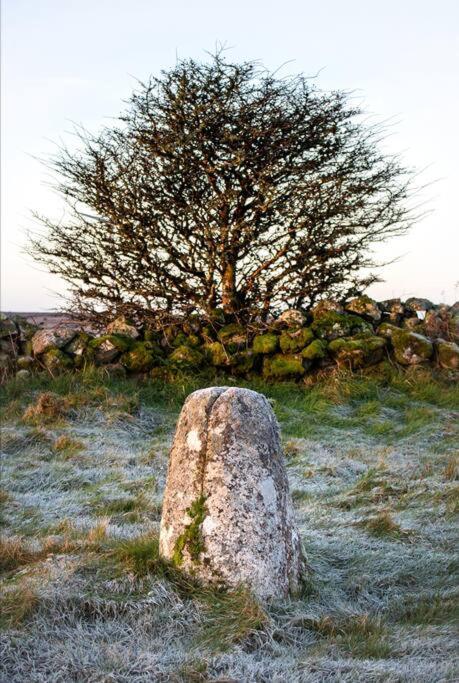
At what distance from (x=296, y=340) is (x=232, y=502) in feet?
23.7

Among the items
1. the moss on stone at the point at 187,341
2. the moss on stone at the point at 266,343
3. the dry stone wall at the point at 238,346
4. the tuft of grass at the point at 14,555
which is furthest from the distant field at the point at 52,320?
the tuft of grass at the point at 14,555

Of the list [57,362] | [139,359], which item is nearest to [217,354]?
[139,359]

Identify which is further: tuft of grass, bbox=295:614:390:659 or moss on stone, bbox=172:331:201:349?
moss on stone, bbox=172:331:201:349

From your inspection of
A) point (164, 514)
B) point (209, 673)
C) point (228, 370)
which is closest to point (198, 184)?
point (228, 370)

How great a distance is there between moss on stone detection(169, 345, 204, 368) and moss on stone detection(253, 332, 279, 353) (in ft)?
2.97

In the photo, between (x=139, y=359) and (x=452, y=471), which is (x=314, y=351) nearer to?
(x=139, y=359)

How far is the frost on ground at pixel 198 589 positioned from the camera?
3584 millimetres

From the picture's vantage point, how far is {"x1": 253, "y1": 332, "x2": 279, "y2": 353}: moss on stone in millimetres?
11289

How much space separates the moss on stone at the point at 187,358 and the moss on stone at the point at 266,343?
35.7 inches

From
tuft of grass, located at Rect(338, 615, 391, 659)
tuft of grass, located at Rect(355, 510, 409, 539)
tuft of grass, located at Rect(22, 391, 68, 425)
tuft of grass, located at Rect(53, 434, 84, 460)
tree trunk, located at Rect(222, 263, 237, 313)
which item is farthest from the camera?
tree trunk, located at Rect(222, 263, 237, 313)

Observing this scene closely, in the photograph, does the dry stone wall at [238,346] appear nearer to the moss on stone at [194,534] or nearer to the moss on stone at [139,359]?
the moss on stone at [139,359]

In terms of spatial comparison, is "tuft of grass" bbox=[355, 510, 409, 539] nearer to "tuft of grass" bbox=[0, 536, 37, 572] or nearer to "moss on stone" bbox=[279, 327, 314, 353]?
"tuft of grass" bbox=[0, 536, 37, 572]

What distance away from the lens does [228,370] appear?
11398mm

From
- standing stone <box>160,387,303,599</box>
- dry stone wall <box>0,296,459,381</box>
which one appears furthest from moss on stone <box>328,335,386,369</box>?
standing stone <box>160,387,303,599</box>
